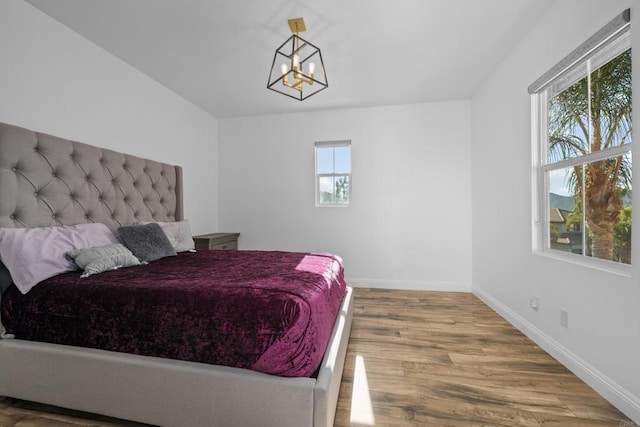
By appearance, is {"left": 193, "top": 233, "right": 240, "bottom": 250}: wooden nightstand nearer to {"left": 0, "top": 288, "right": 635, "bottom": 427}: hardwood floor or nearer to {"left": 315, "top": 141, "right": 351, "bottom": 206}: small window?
{"left": 315, "top": 141, "right": 351, "bottom": 206}: small window

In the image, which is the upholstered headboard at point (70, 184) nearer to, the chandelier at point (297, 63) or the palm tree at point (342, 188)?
the chandelier at point (297, 63)

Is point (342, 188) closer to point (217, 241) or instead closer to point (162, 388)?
point (217, 241)

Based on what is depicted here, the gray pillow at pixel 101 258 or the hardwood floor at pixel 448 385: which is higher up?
the gray pillow at pixel 101 258

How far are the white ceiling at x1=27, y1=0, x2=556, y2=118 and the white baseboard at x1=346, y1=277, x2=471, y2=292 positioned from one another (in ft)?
7.48

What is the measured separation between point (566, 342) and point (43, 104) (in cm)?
374

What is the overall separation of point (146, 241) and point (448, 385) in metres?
2.19

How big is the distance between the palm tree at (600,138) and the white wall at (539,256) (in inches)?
7.7

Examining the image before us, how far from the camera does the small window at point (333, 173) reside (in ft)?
11.9

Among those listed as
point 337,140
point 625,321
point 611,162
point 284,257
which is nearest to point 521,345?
point 625,321

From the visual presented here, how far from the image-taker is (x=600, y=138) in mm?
1572

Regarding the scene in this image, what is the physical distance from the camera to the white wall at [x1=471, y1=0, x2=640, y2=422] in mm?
1331

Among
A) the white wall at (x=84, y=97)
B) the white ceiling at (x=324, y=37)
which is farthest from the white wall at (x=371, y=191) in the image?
the white wall at (x=84, y=97)

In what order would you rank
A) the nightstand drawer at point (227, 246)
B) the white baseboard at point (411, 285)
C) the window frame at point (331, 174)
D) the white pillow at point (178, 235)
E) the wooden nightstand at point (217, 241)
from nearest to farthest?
the white pillow at point (178, 235), the wooden nightstand at point (217, 241), the nightstand drawer at point (227, 246), the white baseboard at point (411, 285), the window frame at point (331, 174)

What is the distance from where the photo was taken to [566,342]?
5.61 feet
